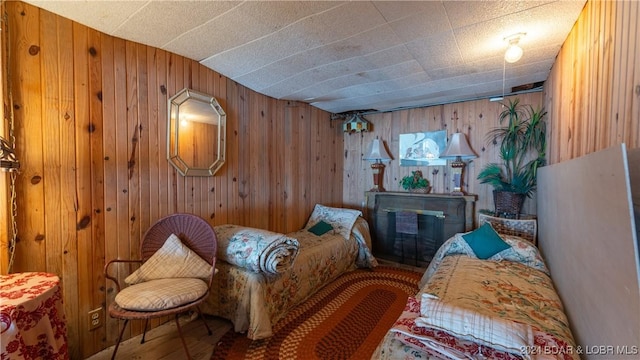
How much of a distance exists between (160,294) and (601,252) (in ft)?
6.92

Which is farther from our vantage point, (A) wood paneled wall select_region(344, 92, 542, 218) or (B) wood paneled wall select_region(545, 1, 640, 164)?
(A) wood paneled wall select_region(344, 92, 542, 218)

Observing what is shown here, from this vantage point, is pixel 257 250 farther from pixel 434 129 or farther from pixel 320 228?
pixel 434 129

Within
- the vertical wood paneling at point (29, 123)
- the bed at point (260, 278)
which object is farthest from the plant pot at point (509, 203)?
the vertical wood paneling at point (29, 123)

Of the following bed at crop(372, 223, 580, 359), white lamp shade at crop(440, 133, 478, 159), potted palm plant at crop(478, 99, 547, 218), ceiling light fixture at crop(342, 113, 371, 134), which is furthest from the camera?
ceiling light fixture at crop(342, 113, 371, 134)

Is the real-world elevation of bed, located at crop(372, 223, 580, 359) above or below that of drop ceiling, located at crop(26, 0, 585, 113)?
below

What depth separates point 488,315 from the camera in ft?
3.84

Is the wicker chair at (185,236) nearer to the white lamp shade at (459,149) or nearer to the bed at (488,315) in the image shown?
the bed at (488,315)

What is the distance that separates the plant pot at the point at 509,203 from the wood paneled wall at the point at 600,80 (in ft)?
2.65

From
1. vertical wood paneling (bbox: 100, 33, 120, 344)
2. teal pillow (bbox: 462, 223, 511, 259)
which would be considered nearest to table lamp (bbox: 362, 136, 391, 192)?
teal pillow (bbox: 462, 223, 511, 259)

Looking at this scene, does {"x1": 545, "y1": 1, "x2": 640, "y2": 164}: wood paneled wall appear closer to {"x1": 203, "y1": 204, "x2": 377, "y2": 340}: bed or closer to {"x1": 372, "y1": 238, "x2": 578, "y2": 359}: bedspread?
{"x1": 372, "y1": 238, "x2": 578, "y2": 359}: bedspread

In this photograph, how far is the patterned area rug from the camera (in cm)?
171

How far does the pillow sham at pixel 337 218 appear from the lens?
10.3 feet

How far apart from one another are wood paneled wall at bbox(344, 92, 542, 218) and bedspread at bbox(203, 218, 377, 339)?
4.87ft

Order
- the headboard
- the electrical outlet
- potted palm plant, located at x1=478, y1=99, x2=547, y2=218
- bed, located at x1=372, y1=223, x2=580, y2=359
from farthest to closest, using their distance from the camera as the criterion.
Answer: potted palm plant, located at x1=478, y1=99, x2=547, y2=218 < the electrical outlet < bed, located at x1=372, y1=223, x2=580, y2=359 < the headboard
